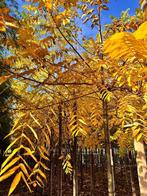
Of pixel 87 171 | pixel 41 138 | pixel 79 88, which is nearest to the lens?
pixel 41 138

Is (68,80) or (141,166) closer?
(68,80)

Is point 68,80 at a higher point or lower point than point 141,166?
higher

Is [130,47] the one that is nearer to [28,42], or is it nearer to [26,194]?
[28,42]

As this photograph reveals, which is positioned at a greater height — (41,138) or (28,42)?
(28,42)

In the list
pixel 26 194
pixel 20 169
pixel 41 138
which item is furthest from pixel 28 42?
pixel 26 194

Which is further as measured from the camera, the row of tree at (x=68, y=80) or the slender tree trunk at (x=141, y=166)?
the slender tree trunk at (x=141, y=166)

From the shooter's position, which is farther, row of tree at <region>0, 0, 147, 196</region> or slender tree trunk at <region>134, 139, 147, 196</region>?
slender tree trunk at <region>134, 139, 147, 196</region>

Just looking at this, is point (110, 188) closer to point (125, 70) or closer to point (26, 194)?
point (125, 70)

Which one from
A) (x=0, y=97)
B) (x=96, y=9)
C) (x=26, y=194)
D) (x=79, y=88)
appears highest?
(x=0, y=97)

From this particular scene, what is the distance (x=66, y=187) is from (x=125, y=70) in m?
15.4

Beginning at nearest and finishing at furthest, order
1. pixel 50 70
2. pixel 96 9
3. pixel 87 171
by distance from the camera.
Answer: pixel 50 70 → pixel 96 9 → pixel 87 171

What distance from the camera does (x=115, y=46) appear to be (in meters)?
0.48

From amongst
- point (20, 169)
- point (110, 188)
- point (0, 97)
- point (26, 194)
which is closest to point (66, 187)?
point (26, 194)

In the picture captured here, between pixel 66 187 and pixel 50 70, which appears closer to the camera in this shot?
pixel 50 70
